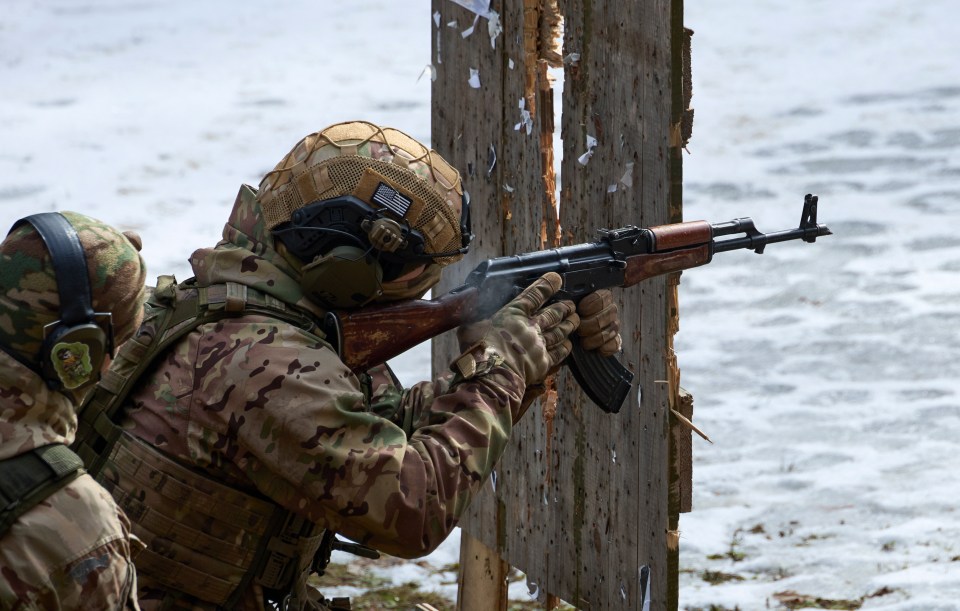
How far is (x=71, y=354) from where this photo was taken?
214 centimetres

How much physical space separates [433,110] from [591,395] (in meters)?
Result: 1.63

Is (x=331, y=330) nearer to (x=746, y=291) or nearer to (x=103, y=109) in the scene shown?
(x=746, y=291)

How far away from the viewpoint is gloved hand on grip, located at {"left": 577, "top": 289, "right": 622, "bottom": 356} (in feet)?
11.7

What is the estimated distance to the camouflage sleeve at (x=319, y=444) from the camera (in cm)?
270

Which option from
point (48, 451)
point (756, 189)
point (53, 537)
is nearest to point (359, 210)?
point (48, 451)

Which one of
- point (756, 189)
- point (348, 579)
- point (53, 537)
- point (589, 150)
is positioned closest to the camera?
point (53, 537)

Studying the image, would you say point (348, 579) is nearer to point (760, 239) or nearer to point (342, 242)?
point (760, 239)

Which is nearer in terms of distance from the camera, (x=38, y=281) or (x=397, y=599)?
(x=38, y=281)

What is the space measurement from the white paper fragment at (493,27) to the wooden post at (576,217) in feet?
0.04

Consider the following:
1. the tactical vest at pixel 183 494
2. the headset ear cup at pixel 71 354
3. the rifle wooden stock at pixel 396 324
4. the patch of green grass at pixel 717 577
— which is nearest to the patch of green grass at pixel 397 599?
the patch of green grass at pixel 717 577

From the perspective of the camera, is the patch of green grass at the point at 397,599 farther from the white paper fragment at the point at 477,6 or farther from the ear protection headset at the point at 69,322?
the ear protection headset at the point at 69,322

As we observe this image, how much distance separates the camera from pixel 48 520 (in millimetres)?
2080

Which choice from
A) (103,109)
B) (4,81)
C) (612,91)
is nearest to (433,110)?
(612,91)

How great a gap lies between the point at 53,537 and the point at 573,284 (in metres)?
1.80
